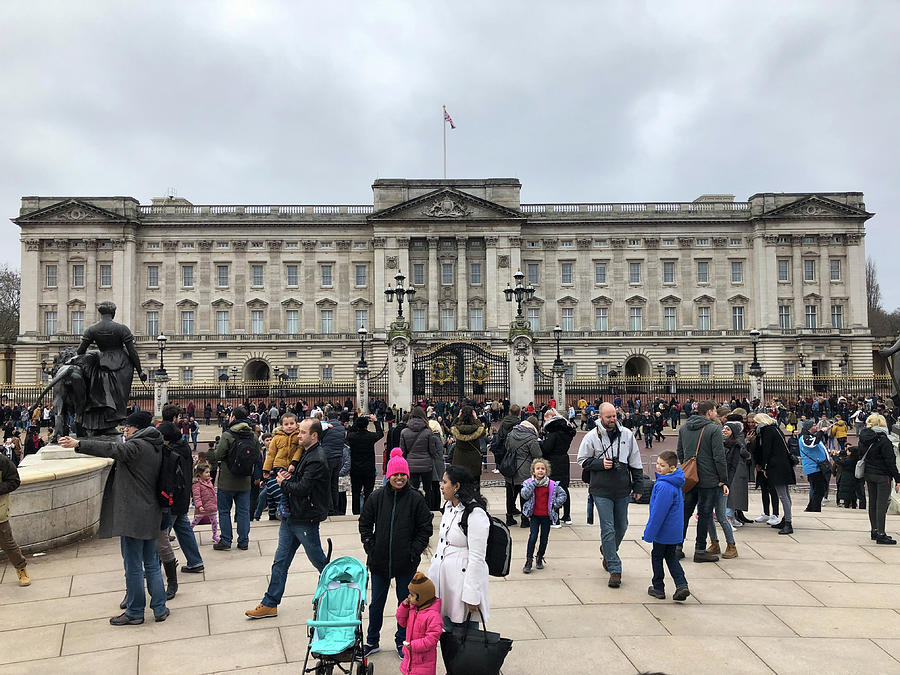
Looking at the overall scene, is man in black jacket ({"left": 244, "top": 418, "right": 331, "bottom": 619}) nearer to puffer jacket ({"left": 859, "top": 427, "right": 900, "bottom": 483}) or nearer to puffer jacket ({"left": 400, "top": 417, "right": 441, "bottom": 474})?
puffer jacket ({"left": 400, "top": 417, "right": 441, "bottom": 474})

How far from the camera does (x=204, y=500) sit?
10195 millimetres

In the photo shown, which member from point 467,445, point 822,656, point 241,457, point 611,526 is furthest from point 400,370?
point 822,656

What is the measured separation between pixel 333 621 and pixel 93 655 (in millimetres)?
2533

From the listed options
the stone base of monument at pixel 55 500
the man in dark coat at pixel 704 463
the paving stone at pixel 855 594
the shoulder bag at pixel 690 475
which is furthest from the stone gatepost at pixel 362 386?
the paving stone at pixel 855 594

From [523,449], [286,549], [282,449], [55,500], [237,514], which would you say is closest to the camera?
[286,549]

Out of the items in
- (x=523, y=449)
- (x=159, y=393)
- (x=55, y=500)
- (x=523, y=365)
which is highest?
(x=523, y=365)

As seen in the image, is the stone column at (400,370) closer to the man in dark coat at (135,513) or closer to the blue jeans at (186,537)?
the blue jeans at (186,537)

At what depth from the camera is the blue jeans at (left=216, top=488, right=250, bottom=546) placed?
9773 mm

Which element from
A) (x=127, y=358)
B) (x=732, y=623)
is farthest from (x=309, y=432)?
(x=127, y=358)

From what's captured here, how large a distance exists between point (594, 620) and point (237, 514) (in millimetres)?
5560

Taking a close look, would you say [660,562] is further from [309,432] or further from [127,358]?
[127,358]

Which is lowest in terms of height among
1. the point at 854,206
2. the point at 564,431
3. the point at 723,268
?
the point at 564,431

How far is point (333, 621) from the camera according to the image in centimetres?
539

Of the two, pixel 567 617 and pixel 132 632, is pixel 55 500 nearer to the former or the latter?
pixel 132 632
